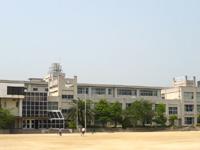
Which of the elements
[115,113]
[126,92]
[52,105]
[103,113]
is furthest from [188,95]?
[52,105]

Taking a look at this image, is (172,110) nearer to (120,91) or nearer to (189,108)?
(189,108)

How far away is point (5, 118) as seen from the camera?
9562 cm

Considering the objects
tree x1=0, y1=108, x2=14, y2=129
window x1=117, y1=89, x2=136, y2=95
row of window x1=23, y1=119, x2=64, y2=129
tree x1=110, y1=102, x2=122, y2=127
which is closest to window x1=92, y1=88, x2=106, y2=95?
window x1=117, y1=89, x2=136, y2=95

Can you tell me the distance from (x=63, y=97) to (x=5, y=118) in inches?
963

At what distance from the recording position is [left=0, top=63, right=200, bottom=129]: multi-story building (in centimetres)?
10525

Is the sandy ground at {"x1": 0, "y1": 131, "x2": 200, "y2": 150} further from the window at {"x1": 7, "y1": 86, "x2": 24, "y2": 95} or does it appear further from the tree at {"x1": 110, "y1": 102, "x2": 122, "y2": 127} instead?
the tree at {"x1": 110, "y1": 102, "x2": 122, "y2": 127}

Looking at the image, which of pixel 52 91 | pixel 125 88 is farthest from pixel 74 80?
pixel 125 88

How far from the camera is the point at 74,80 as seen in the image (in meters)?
121

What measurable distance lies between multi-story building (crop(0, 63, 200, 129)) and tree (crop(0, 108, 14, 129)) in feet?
17.7

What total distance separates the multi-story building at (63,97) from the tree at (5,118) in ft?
17.7

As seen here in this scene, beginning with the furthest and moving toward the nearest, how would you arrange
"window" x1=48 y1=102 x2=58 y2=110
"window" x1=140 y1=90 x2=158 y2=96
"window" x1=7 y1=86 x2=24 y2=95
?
"window" x1=140 y1=90 x2=158 y2=96
"window" x1=48 y1=102 x2=58 y2=110
"window" x1=7 y1=86 x2=24 y2=95

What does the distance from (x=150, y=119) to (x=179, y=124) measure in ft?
55.9

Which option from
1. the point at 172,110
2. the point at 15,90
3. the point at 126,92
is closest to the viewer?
the point at 15,90

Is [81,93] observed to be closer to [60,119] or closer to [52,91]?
[52,91]
